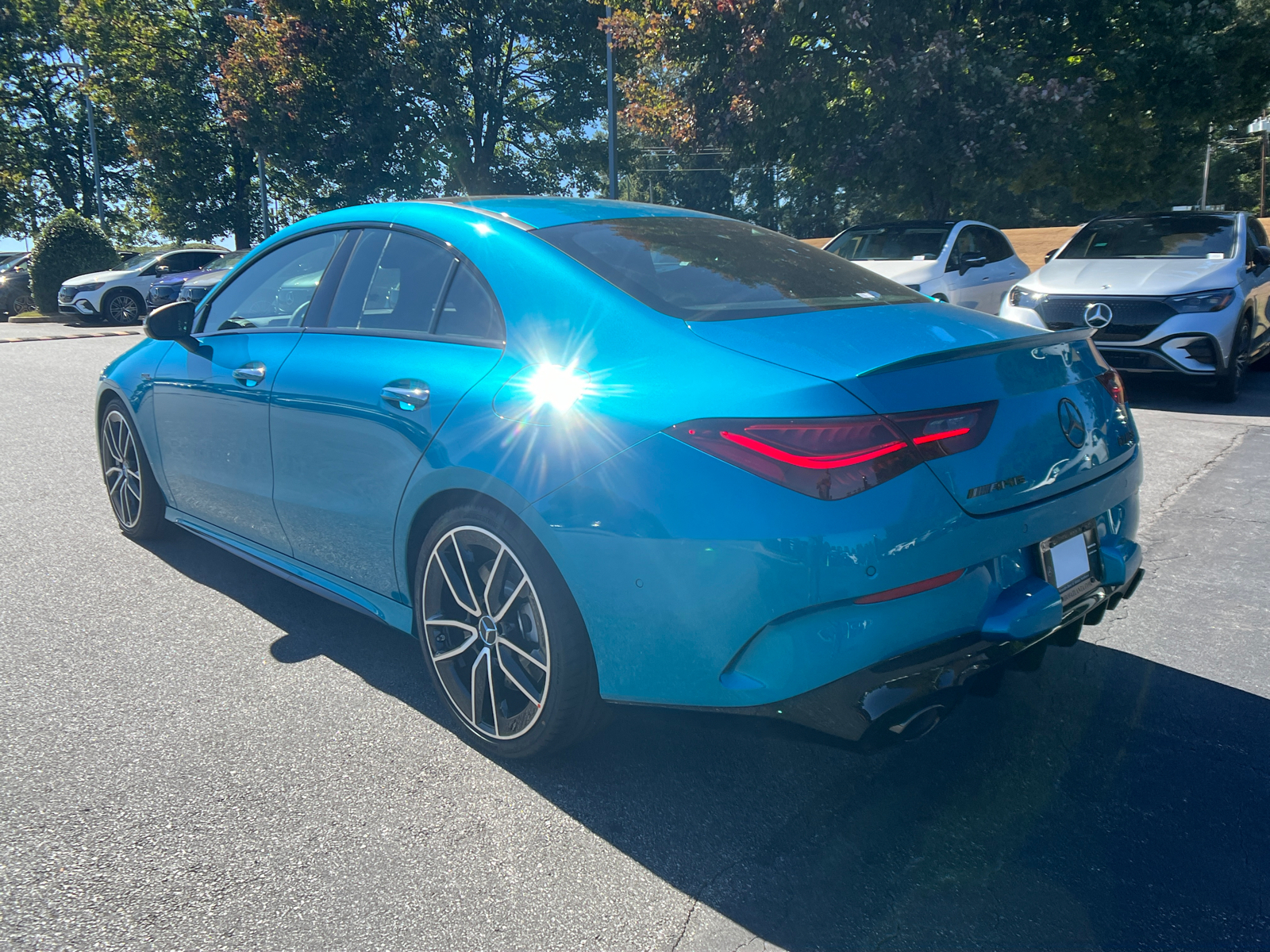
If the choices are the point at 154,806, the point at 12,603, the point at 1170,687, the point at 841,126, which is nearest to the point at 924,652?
the point at 1170,687

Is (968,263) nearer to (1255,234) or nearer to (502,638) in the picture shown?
(1255,234)

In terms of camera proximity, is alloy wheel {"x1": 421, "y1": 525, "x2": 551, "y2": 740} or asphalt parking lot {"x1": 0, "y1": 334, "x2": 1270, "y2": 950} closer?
asphalt parking lot {"x1": 0, "y1": 334, "x2": 1270, "y2": 950}

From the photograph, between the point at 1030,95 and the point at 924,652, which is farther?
the point at 1030,95

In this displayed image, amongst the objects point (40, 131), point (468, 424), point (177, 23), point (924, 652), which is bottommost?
point (924, 652)

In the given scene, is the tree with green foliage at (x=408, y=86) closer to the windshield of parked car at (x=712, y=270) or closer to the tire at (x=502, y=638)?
the windshield of parked car at (x=712, y=270)

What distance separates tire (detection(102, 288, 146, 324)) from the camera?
67.7 feet

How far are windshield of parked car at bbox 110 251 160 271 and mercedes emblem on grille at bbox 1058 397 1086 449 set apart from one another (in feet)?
73.8

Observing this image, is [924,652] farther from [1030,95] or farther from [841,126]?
[841,126]

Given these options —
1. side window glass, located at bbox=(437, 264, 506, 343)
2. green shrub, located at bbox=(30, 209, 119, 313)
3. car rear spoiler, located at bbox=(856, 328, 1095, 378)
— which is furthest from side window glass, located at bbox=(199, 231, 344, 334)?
green shrub, located at bbox=(30, 209, 119, 313)

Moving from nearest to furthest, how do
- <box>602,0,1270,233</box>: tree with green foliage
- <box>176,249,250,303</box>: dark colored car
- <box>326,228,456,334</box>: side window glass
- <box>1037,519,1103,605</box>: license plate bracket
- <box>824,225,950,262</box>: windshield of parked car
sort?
<box>1037,519,1103,605</box>: license plate bracket
<box>326,228,456,334</box>: side window glass
<box>824,225,950,262</box>: windshield of parked car
<box>602,0,1270,233</box>: tree with green foliage
<box>176,249,250,303</box>: dark colored car

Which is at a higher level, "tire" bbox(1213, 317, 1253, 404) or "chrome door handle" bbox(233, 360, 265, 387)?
"chrome door handle" bbox(233, 360, 265, 387)

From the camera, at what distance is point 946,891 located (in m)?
2.21

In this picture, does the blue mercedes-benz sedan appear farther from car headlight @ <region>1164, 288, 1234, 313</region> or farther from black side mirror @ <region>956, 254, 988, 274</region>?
black side mirror @ <region>956, 254, 988, 274</region>

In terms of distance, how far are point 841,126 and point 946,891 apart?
1447cm
